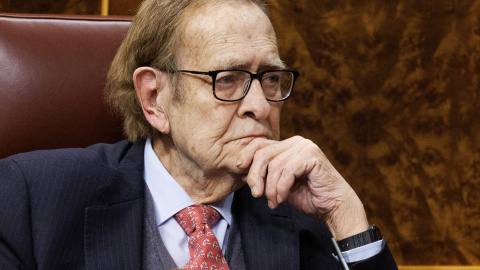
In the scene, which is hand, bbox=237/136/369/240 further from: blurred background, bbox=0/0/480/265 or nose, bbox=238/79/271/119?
blurred background, bbox=0/0/480/265

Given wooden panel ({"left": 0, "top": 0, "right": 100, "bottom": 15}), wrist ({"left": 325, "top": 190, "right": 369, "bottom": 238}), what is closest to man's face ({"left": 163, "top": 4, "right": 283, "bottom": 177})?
wrist ({"left": 325, "top": 190, "right": 369, "bottom": 238})

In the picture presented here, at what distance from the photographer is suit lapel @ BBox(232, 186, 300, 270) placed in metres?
1.49

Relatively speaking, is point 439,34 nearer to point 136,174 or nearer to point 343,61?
point 343,61

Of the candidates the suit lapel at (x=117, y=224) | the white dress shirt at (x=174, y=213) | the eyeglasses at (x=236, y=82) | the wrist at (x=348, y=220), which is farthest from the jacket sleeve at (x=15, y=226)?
the wrist at (x=348, y=220)

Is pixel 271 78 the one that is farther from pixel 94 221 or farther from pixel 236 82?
pixel 94 221

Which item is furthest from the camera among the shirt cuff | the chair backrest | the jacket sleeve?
the chair backrest

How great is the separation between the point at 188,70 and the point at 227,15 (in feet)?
0.50

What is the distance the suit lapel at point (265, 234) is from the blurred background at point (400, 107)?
40 cm

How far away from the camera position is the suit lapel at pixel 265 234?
4.89 ft

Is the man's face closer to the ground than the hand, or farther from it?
farther from it

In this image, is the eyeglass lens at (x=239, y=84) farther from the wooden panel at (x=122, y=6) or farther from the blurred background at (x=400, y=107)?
the wooden panel at (x=122, y=6)

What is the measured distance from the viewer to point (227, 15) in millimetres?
1413

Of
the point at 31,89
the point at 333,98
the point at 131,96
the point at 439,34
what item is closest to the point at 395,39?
the point at 439,34

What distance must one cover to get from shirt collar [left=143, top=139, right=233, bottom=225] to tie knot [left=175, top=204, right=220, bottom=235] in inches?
0.5
